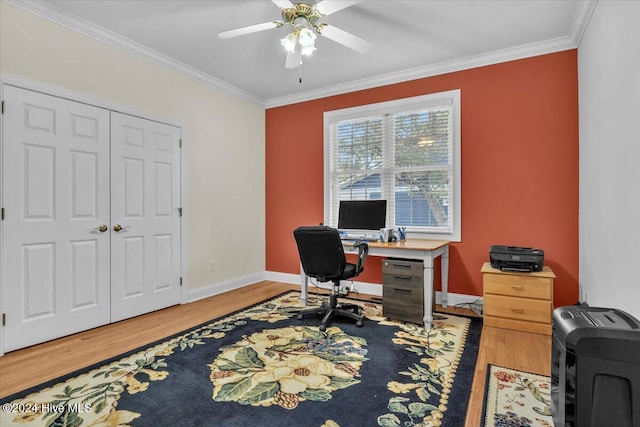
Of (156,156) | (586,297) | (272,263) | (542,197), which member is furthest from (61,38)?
(586,297)

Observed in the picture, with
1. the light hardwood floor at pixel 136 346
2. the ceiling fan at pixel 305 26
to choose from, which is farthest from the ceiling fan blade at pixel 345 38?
the light hardwood floor at pixel 136 346

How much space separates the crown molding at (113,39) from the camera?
264 centimetres

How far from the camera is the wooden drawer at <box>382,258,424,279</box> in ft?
10.4

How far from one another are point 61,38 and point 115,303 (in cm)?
241

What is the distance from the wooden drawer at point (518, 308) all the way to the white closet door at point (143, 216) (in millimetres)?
3317

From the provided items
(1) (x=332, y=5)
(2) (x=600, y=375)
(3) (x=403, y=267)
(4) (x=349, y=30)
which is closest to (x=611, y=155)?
(2) (x=600, y=375)

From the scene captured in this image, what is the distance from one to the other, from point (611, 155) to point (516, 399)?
1.67 m

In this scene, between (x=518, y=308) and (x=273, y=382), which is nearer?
(x=273, y=382)

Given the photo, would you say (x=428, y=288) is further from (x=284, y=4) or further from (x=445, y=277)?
(x=284, y=4)

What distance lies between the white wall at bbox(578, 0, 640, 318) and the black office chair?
181cm

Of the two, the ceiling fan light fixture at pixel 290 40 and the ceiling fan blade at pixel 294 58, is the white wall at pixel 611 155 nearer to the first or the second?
the ceiling fan light fixture at pixel 290 40

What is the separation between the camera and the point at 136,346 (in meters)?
2.68

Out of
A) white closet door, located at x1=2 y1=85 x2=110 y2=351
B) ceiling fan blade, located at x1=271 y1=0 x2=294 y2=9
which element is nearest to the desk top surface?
ceiling fan blade, located at x1=271 y1=0 x2=294 y2=9

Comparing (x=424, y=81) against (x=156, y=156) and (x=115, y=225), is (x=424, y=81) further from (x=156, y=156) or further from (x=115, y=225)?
(x=115, y=225)
